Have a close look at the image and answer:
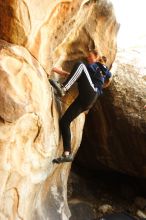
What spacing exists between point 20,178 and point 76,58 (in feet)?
10.1

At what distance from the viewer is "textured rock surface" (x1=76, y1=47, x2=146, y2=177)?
33.0 feet

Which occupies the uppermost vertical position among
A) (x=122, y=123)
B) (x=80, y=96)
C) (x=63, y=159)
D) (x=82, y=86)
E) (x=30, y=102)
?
(x=82, y=86)

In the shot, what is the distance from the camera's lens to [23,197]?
609cm

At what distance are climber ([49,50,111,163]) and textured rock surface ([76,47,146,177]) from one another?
2.99 meters

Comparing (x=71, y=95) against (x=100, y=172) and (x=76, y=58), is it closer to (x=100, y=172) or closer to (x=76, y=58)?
(x=76, y=58)

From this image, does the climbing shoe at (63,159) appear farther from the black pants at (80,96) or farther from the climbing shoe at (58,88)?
the climbing shoe at (58,88)

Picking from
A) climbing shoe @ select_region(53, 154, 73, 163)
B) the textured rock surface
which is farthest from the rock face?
the textured rock surface

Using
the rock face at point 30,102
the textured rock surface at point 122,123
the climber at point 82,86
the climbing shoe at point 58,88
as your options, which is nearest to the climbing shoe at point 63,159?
the climber at point 82,86

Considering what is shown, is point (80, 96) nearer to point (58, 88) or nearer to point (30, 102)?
point (58, 88)

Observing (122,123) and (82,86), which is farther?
(122,123)

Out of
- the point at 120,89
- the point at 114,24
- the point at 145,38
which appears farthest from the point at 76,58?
the point at 145,38

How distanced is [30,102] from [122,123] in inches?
190

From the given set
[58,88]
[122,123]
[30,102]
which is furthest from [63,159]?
[122,123]

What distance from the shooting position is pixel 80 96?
6957mm
